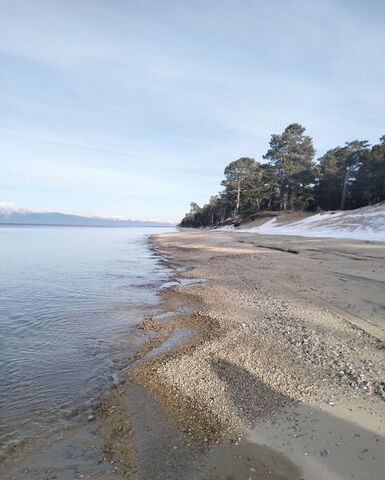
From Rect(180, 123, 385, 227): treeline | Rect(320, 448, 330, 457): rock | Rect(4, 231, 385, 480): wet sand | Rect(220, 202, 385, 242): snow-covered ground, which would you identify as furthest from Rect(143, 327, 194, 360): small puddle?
Rect(180, 123, 385, 227): treeline

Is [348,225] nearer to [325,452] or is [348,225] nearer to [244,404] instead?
[244,404]

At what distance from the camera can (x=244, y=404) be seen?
4043mm

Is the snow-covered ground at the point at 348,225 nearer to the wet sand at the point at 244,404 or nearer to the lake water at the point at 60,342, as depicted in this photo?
the lake water at the point at 60,342

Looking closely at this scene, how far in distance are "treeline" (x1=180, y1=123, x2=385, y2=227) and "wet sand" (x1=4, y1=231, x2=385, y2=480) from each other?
143 ft

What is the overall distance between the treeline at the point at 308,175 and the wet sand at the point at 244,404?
43.6m

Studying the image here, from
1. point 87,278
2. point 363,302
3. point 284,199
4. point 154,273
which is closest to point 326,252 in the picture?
point 154,273

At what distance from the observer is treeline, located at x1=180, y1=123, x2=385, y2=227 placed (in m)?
46.9

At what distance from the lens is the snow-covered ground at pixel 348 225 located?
28.0m

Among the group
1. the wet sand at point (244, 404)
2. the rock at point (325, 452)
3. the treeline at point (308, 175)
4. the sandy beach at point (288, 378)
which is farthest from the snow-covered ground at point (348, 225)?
the rock at point (325, 452)

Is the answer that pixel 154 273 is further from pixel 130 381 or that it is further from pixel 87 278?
pixel 130 381

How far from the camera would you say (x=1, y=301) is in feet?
33.1

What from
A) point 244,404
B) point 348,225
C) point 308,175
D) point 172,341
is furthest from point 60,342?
point 308,175

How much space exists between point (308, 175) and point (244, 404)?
173ft

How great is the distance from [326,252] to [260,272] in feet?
22.1
